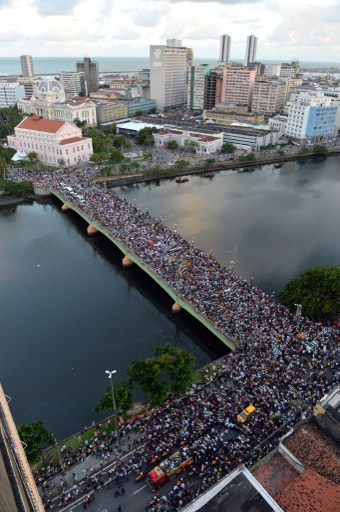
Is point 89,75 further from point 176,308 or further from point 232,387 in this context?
point 232,387

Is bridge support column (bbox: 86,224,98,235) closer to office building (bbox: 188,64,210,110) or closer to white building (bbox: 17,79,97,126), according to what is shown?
white building (bbox: 17,79,97,126)

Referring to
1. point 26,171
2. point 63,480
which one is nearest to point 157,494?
point 63,480

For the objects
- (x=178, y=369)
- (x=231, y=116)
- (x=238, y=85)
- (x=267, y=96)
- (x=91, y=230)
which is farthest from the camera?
(x=238, y=85)

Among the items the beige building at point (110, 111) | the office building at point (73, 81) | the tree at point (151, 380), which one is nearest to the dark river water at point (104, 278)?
the tree at point (151, 380)

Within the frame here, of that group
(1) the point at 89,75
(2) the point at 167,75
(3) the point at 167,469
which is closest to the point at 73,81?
(1) the point at 89,75

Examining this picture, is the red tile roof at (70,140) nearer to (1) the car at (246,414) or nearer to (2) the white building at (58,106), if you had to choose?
(2) the white building at (58,106)

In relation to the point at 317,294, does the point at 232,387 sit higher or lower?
lower
